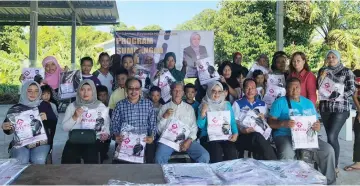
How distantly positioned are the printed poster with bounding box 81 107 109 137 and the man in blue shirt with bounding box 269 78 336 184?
1928 mm

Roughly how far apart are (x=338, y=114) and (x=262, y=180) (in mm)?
2670

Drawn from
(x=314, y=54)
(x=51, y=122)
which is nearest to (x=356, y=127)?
(x=51, y=122)

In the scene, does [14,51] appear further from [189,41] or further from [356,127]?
[356,127]

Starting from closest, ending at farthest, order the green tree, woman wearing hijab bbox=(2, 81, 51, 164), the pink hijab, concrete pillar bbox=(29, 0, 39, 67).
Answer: woman wearing hijab bbox=(2, 81, 51, 164)
the pink hijab
concrete pillar bbox=(29, 0, 39, 67)
the green tree

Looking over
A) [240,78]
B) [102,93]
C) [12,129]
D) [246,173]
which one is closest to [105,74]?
[102,93]

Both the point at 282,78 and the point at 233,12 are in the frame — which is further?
the point at 233,12

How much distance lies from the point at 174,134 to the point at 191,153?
30 centimetres

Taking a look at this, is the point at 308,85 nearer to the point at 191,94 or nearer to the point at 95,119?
the point at 191,94

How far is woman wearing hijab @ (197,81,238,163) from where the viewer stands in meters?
4.35

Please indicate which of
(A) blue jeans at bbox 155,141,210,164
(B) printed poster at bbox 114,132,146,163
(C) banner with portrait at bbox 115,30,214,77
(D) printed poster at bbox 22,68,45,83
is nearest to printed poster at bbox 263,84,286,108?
(A) blue jeans at bbox 155,141,210,164

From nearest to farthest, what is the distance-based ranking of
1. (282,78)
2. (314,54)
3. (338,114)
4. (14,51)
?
(338,114)
(282,78)
(314,54)
(14,51)

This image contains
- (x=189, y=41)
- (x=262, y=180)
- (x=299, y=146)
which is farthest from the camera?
(x=189, y=41)

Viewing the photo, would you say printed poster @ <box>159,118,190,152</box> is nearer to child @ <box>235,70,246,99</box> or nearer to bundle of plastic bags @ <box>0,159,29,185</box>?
child @ <box>235,70,246,99</box>

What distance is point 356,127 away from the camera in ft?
17.1
